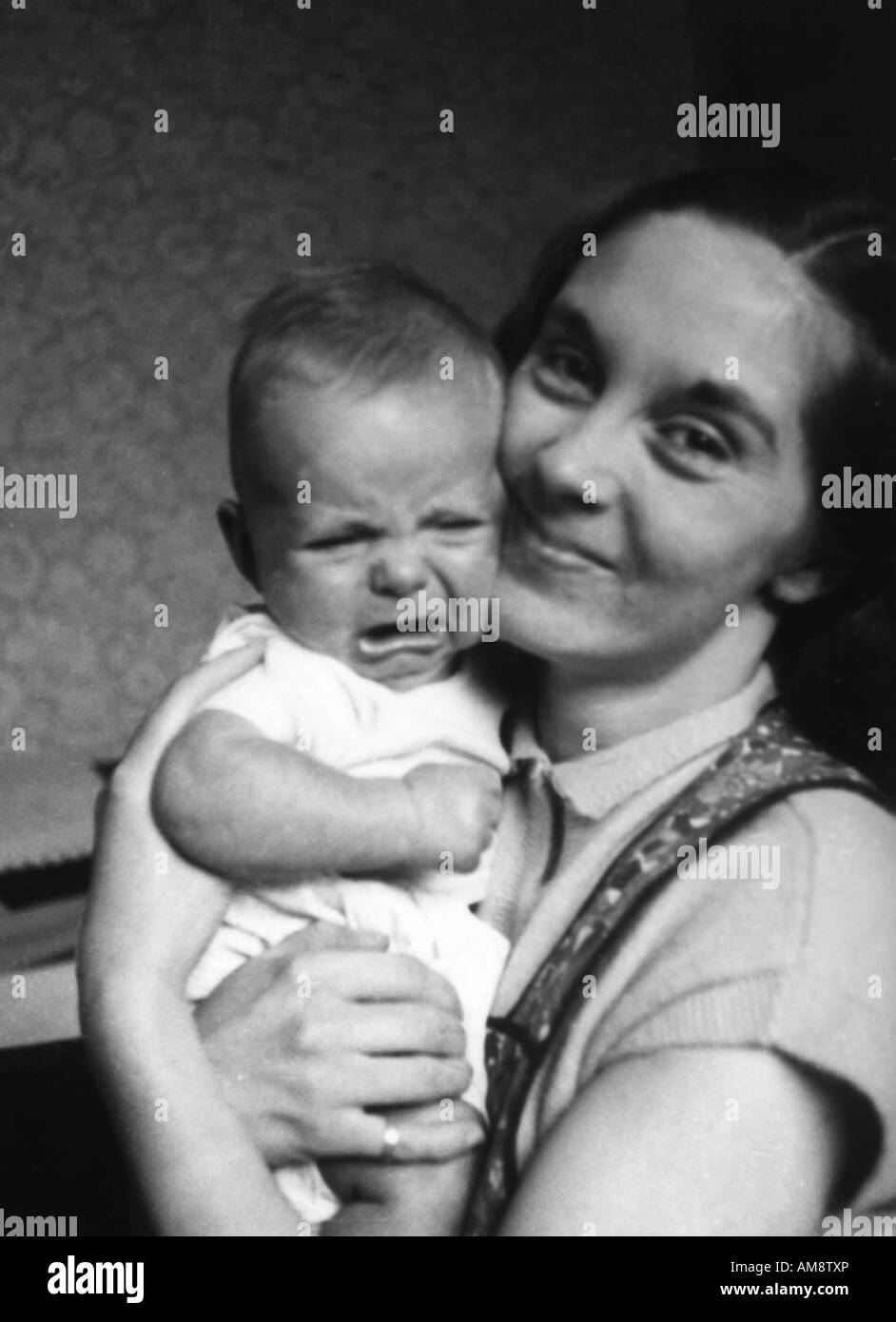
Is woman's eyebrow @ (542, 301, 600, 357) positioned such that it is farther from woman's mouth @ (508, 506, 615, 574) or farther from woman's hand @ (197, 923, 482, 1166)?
woman's hand @ (197, 923, 482, 1166)

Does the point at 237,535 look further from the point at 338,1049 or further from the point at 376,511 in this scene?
the point at 338,1049

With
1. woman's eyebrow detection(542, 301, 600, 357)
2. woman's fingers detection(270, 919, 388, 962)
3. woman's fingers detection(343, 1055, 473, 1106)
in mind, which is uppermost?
woman's eyebrow detection(542, 301, 600, 357)

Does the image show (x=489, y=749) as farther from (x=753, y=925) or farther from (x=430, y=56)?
(x=430, y=56)

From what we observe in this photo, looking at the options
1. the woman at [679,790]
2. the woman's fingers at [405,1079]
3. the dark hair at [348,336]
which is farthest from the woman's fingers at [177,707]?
the woman's fingers at [405,1079]

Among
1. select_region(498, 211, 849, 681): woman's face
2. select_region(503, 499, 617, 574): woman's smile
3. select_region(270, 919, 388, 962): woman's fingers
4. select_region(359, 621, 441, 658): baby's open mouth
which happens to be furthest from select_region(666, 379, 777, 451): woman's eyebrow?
select_region(270, 919, 388, 962): woman's fingers

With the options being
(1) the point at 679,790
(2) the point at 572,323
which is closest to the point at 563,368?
(2) the point at 572,323

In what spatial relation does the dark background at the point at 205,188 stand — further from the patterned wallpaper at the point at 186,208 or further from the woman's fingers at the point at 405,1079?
the woman's fingers at the point at 405,1079

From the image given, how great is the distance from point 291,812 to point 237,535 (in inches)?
7.7

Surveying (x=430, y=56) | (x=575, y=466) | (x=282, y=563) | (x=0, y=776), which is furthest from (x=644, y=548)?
(x=0, y=776)

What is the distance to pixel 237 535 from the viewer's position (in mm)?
815

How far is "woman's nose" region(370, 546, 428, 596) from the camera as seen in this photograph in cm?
74

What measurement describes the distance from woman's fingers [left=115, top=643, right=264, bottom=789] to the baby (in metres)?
0.02

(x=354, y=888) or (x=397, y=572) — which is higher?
(x=397, y=572)

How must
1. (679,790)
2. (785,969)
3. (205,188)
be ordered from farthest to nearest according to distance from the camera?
(205,188) → (679,790) → (785,969)
